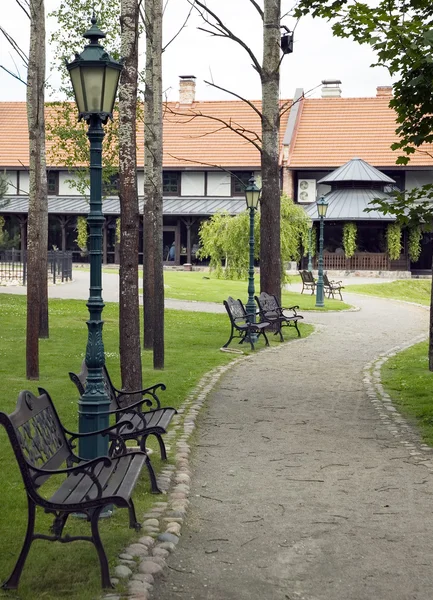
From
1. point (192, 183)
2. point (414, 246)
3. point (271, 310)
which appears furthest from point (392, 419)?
point (192, 183)

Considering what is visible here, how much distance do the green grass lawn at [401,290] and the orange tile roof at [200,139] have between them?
39.9 feet

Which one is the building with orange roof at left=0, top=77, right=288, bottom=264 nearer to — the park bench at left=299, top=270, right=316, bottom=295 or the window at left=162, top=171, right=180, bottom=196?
the window at left=162, top=171, right=180, bottom=196

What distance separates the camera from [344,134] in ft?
168

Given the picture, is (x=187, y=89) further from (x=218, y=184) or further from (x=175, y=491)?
(x=175, y=491)

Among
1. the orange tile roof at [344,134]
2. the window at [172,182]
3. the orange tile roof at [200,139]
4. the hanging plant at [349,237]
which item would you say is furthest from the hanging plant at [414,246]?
the window at [172,182]

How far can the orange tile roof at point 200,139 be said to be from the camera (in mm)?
50219

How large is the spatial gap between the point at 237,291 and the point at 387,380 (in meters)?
20.1

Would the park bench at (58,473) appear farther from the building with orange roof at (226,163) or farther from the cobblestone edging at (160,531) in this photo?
the building with orange roof at (226,163)

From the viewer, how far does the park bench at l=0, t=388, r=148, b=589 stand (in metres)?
5.18

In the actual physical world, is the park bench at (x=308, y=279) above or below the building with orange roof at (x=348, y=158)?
below

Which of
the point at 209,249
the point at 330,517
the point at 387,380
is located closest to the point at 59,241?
the point at 209,249

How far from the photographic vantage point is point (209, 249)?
3625 centimetres

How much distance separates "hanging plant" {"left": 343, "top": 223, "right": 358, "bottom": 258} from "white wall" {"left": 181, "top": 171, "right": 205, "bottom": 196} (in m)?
8.57

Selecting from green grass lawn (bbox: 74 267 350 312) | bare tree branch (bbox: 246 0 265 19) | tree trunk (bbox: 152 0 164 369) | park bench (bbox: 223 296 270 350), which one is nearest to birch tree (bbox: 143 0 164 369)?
tree trunk (bbox: 152 0 164 369)
